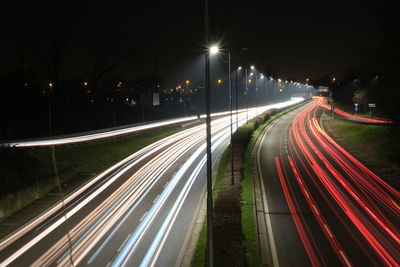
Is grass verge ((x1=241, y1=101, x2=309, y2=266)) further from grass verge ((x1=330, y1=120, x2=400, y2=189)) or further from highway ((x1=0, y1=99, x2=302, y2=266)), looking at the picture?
grass verge ((x1=330, y1=120, x2=400, y2=189))

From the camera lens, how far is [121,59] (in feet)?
201

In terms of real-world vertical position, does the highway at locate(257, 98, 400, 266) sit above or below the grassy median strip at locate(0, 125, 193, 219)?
below

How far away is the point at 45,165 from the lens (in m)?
31.8

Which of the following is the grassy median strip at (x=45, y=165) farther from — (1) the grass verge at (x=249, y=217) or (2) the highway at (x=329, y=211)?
(2) the highway at (x=329, y=211)

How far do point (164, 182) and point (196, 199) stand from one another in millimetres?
4604

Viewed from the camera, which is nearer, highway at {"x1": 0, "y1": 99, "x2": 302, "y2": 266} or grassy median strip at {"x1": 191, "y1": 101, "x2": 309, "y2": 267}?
grassy median strip at {"x1": 191, "y1": 101, "x2": 309, "y2": 267}

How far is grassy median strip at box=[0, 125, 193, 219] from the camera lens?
22547mm

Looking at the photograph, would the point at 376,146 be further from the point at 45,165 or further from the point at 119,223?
the point at 45,165

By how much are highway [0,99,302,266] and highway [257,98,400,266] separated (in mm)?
4371

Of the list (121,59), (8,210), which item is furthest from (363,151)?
(121,59)

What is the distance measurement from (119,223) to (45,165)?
15914 millimetres

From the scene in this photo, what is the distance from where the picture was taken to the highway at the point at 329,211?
48.0 ft

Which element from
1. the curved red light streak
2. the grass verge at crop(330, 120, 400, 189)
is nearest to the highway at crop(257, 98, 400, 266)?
the curved red light streak

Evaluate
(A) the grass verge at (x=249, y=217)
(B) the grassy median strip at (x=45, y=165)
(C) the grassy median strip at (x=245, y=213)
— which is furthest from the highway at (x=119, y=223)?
(A) the grass verge at (x=249, y=217)
